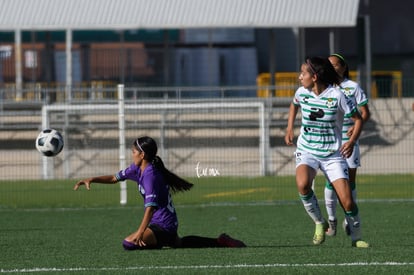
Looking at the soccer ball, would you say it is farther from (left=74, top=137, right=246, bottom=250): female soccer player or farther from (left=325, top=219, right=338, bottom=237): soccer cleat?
(left=325, top=219, right=338, bottom=237): soccer cleat

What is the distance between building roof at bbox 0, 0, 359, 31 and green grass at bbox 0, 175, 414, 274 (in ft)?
32.2

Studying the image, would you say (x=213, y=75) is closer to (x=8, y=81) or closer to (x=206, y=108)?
(x=8, y=81)

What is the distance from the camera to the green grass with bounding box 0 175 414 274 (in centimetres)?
1045

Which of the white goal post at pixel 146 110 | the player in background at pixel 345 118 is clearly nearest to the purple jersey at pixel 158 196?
the player in background at pixel 345 118

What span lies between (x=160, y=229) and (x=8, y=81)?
22070 millimetres

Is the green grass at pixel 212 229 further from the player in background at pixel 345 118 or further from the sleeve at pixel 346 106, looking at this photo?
the sleeve at pixel 346 106

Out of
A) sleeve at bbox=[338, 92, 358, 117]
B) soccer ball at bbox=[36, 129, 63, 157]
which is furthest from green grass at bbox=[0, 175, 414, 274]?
sleeve at bbox=[338, 92, 358, 117]

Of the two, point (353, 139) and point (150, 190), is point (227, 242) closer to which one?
point (150, 190)

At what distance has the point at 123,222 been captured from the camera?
663 inches

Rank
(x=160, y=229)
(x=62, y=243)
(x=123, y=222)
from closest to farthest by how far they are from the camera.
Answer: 1. (x=160, y=229)
2. (x=62, y=243)
3. (x=123, y=222)

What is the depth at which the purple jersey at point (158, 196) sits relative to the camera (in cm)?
1198

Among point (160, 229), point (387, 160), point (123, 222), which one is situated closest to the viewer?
point (160, 229)

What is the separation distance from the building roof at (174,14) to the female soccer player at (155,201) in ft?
65.9

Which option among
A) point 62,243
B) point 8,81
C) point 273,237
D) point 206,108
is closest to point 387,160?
point 206,108
